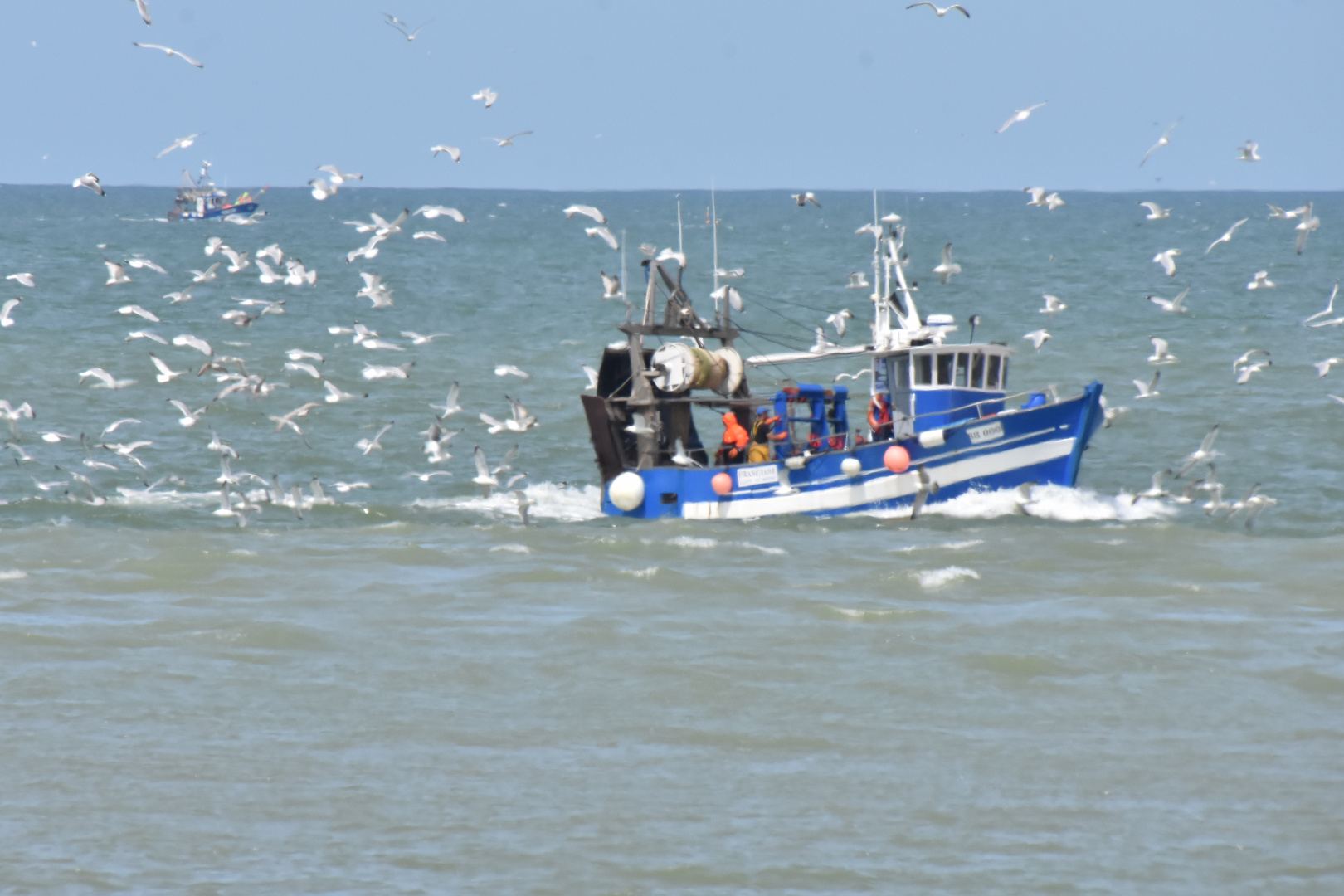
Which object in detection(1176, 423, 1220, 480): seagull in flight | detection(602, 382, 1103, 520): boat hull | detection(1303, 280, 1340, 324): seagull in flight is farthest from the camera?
detection(1303, 280, 1340, 324): seagull in flight

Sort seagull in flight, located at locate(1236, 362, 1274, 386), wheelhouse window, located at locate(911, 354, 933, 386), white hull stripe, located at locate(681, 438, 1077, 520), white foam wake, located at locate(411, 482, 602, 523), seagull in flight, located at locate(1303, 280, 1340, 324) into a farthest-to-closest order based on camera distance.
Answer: seagull in flight, located at locate(1303, 280, 1340, 324) → seagull in flight, located at locate(1236, 362, 1274, 386) → white foam wake, located at locate(411, 482, 602, 523) → wheelhouse window, located at locate(911, 354, 933, 386) → white hull stripe, located at locate(681, 438, 1077, 520)

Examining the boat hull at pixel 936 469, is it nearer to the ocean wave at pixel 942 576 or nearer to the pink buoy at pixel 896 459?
the pink buoy at pixel 896 459

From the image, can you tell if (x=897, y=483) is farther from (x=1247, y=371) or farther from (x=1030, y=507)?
(x=1247, y=371)

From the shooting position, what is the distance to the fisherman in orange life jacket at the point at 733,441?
88.5ft

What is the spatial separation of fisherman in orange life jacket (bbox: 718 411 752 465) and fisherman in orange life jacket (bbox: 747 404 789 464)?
14cm

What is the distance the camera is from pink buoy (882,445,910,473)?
25.8 m

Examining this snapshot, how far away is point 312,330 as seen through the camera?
5622 centimetres

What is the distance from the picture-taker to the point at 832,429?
1117 inches

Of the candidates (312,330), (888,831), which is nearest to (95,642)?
(888,831)

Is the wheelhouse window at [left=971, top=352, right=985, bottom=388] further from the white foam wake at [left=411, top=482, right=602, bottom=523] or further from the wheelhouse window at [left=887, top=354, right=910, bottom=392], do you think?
the white foam wake at [left=411, top=482, right=602, bottom=523]

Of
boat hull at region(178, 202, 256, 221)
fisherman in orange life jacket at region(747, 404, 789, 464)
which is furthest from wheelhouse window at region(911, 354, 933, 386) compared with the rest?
boat hull at region(178, 202, 256, 221)

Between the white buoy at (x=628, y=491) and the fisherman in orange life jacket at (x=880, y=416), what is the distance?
363 cm

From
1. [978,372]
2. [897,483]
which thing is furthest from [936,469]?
[978,372]

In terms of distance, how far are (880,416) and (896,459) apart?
1.42 m
